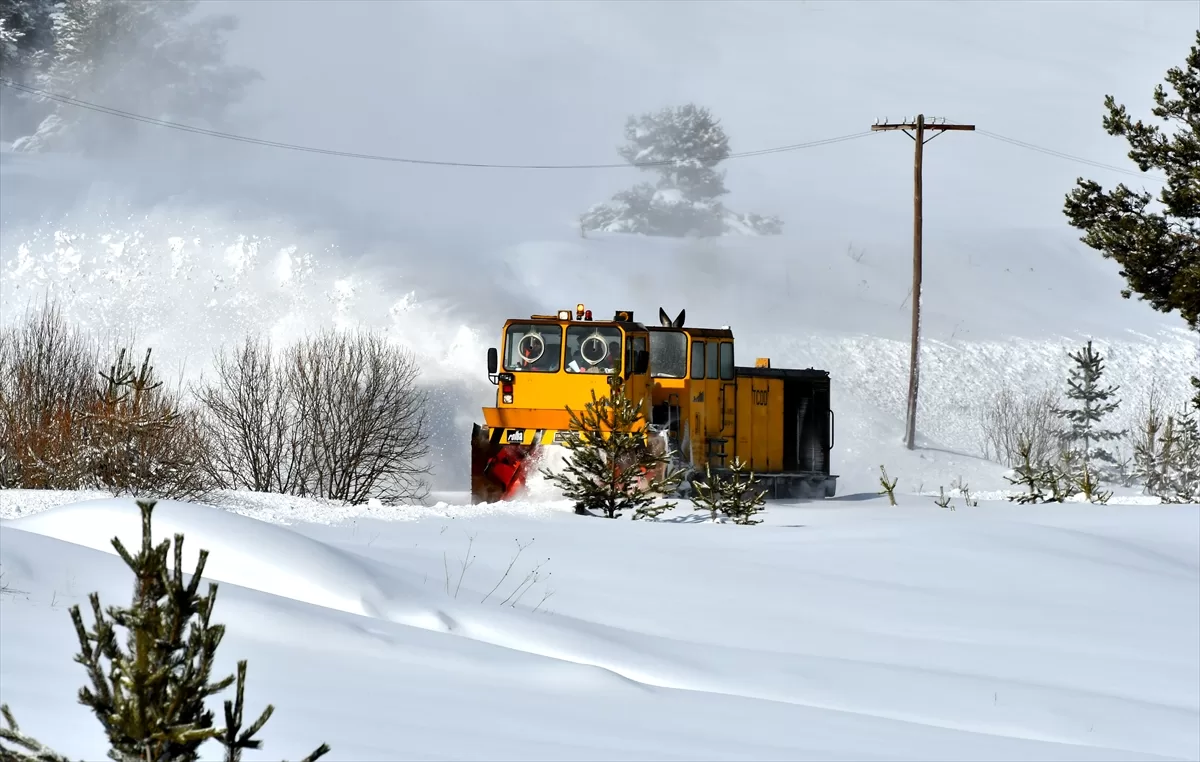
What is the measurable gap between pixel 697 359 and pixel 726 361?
81 cm

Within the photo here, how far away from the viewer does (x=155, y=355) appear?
49.2 meters

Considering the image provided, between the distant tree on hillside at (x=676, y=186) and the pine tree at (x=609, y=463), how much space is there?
6393 cm

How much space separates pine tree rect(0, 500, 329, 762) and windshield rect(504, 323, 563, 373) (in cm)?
1778

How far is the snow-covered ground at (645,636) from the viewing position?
633 cm

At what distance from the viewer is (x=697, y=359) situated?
895 inches

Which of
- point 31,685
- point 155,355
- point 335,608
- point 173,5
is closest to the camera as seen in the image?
point 31,685

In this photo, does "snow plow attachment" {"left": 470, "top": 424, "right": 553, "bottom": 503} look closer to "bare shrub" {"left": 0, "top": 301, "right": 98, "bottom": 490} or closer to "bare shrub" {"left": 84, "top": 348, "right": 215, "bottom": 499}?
"bare shrub" {"left": 84, "top": 348, "right": 215, "bottom": 499}

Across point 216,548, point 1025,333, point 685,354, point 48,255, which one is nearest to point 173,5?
point 48,255

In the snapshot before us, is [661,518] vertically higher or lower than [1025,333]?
lower

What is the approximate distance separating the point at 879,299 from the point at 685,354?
52236mm

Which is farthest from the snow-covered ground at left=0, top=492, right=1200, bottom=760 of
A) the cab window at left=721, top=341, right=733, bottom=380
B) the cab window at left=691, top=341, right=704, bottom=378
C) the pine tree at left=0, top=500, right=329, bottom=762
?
the cab window at left=721, top=341, right=733, bottom=380

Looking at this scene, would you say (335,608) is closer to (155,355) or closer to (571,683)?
(571,683)

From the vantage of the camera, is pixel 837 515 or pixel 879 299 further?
pixel 879 299

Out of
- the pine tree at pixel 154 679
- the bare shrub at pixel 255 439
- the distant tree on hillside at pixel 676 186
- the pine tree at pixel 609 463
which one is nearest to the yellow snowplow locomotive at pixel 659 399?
the pine tree at pixel 609 463
